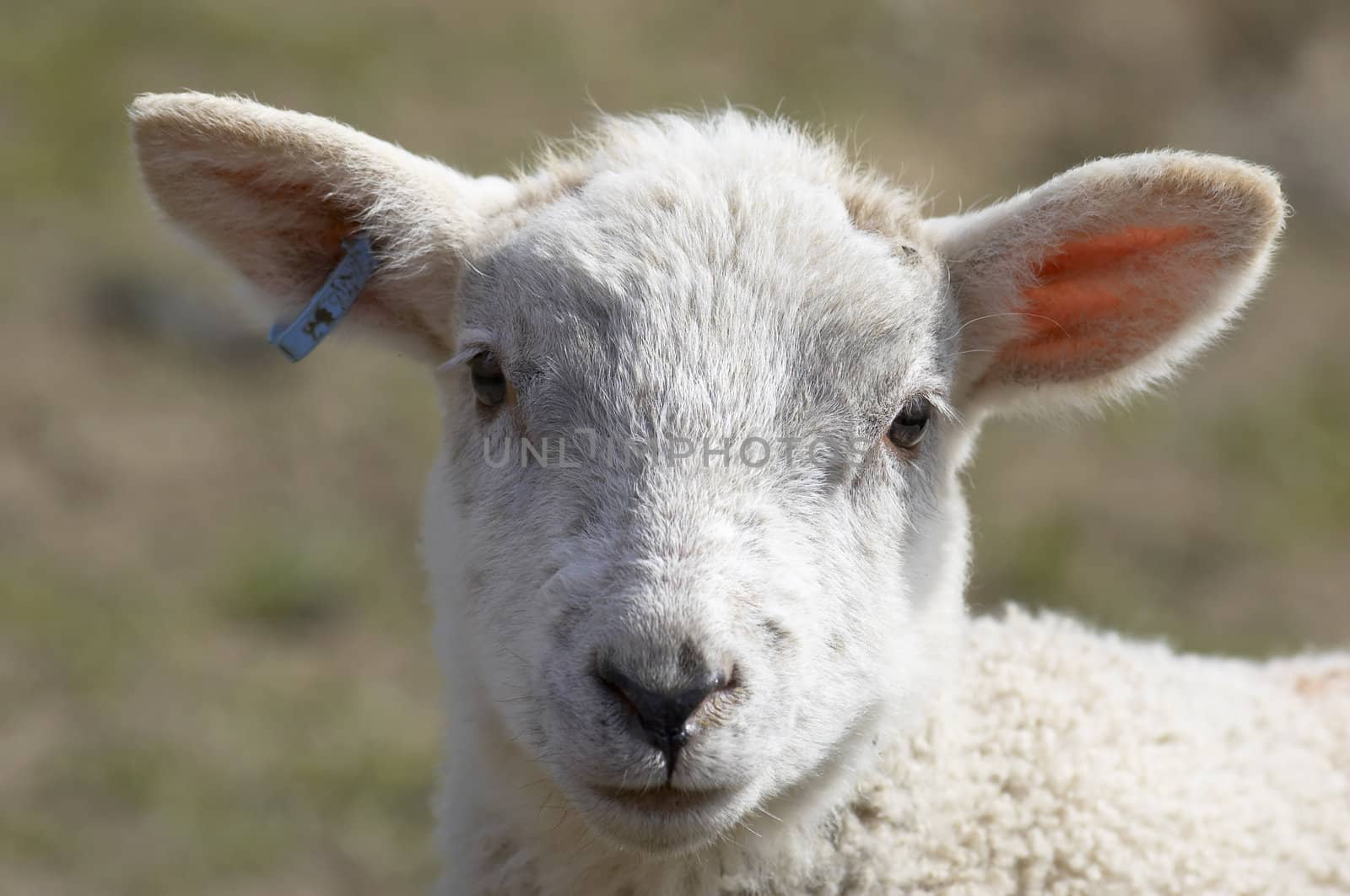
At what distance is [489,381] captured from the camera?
3.17m

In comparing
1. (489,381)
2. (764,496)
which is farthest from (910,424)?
(489,381)

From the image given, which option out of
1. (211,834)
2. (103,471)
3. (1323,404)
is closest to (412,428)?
(103,471)

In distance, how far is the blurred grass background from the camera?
20.1ft

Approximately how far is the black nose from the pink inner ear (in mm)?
1386

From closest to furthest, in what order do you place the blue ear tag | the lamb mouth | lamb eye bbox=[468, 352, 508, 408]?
the lamb mouth < lamb eye bbox=[468, 352, 508, 408] < the blue ear tag

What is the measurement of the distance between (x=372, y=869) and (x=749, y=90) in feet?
26.9

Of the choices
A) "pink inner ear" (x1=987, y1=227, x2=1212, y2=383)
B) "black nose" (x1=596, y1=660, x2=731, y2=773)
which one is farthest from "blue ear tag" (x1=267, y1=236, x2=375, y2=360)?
"pink inner ear" (x1=987, y1=227, x2=1212, y2=383)

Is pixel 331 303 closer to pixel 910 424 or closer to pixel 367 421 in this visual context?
pixel 910 424

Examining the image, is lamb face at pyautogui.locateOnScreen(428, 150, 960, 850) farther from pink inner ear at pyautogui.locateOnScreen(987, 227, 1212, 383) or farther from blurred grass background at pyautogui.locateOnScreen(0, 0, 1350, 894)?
blurred grass background at pyautogui.locateOnScreen(0, 0, 1350, 894)

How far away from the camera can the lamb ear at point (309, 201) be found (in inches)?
124

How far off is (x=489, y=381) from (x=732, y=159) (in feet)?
2.63

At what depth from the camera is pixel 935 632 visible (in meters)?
3.19

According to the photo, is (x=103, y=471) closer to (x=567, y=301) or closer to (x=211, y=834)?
(x=211, y=834)

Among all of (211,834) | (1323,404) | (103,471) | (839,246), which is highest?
(1323,404)
